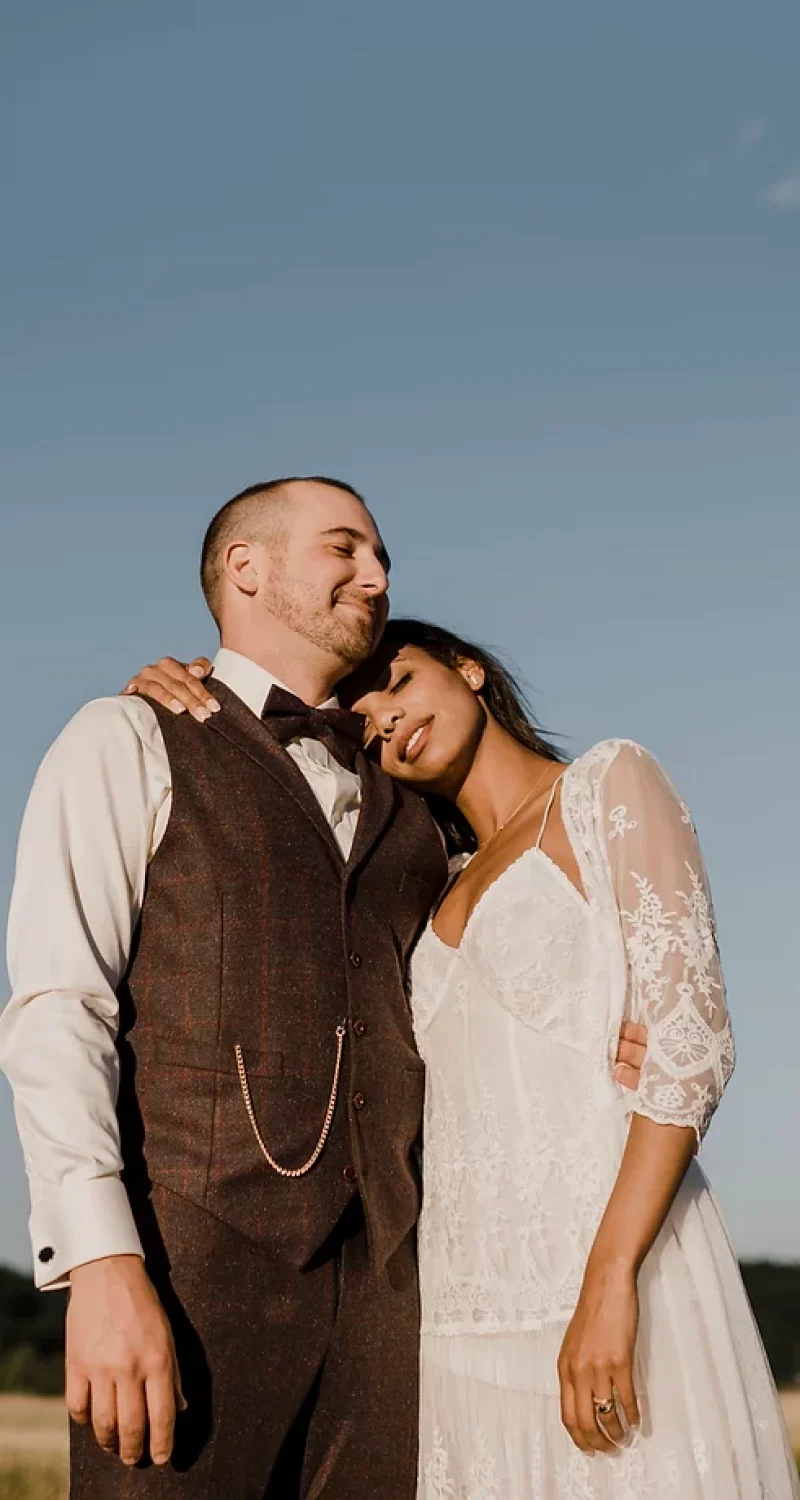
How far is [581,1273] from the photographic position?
7.97ft

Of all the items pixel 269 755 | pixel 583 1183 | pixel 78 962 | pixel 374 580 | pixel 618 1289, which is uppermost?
pixel 374 580

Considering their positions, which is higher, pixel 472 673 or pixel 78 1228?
pixel 472 673

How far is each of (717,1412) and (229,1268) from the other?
750mm

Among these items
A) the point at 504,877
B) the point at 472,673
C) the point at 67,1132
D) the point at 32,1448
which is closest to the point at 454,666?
the point at 472,673

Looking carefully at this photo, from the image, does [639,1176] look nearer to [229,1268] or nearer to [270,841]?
[229,1268]

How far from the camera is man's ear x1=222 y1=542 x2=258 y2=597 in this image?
3.14m

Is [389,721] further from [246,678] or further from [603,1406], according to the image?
[603,1406]

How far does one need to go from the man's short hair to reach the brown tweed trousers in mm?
642

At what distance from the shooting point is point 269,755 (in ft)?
8.89

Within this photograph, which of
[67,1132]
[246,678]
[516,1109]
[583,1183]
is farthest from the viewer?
[246,678]

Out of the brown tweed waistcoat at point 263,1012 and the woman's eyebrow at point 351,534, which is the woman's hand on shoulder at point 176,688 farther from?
the woman's eyebrow at point 351,534

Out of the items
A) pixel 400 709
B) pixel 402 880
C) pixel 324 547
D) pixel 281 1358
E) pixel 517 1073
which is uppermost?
pixel 324 547

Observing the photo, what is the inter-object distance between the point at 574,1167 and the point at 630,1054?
200 mm

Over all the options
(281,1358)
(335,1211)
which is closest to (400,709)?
(335,1211)
